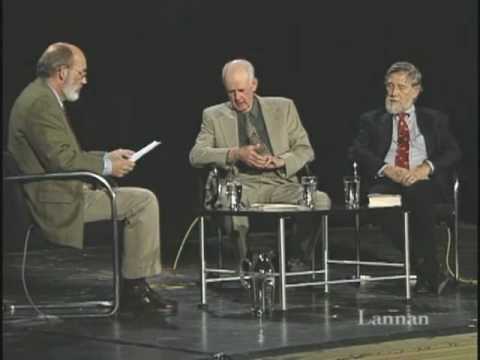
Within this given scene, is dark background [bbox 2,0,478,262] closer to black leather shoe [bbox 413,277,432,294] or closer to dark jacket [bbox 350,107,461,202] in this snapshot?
dark jacket [bbox 350,107,461,202]

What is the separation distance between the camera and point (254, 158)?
6.20 meters

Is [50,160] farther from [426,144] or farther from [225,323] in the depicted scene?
[426,144]

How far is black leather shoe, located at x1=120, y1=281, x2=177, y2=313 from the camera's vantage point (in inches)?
219

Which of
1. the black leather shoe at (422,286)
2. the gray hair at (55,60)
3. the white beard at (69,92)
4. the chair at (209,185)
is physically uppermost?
the gray hair at (55,60)

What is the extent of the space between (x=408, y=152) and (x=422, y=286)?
2.17 ft

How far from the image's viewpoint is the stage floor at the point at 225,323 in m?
4.63

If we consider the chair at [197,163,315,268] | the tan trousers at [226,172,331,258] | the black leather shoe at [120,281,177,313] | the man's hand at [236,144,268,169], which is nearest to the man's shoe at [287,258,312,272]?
the chair at [197,163,315,268]

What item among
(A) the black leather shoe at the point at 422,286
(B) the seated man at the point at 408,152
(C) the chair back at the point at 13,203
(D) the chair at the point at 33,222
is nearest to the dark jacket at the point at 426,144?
(B) the seated man at the point at 408,152

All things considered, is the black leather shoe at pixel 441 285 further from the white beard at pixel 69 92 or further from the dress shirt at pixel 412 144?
the white beard at pixel 69 92

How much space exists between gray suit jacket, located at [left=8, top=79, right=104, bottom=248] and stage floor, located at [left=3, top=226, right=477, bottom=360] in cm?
38

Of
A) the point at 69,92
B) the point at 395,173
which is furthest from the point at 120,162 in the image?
the point at 395,173

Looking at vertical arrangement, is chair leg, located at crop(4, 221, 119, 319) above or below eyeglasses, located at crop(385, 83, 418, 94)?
below

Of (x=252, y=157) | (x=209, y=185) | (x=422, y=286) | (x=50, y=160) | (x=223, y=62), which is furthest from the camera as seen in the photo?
(x=223, y=62)

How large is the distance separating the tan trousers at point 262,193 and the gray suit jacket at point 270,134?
7 cm
